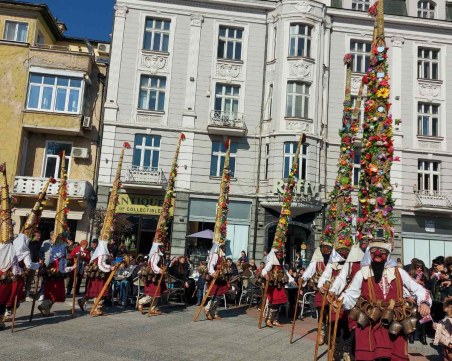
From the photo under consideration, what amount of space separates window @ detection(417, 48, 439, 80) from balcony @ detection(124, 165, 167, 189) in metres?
15.7

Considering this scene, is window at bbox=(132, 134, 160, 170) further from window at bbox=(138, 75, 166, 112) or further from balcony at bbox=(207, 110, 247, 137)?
balcony at bbox=(207, 110, 247, 137)

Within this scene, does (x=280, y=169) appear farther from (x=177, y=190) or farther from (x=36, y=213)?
(x=36, y=213)

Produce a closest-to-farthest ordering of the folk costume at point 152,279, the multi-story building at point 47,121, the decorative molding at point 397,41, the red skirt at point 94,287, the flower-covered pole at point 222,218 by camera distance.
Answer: the red skirt at point 94,287 → the folk costume at point 152,279 → the flower-covered pole at point 222,218 → the multi-story building at point 47,121 → the decorative molding at point 397,41

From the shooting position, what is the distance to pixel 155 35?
24984mm

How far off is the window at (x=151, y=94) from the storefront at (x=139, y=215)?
488cm

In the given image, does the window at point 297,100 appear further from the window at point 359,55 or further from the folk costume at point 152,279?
the folk costume at point 152,279

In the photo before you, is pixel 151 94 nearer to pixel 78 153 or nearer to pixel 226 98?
pixel 226 98

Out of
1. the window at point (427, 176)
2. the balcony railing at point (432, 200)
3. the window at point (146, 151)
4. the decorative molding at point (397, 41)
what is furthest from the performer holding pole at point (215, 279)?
the decorative molding at point (397, 41)

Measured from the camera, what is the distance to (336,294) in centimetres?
702

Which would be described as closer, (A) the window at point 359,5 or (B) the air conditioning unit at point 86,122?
(B) the air conditioning unit at point 86,122

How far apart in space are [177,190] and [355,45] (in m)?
13.2

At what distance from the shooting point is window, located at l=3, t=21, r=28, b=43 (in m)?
25.4

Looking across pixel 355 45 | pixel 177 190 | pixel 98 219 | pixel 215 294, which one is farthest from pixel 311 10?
pixel 215 294

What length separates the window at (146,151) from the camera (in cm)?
2367
